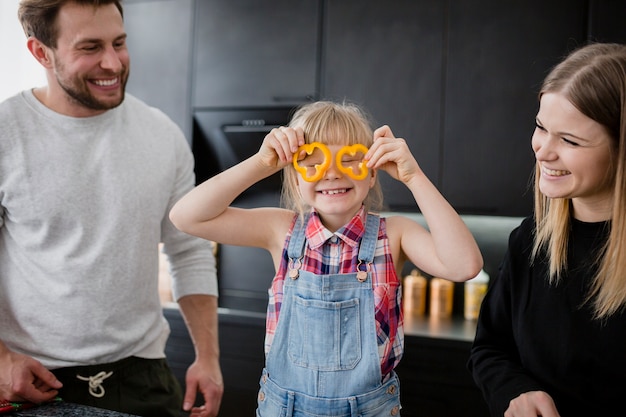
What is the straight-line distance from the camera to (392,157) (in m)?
1.11

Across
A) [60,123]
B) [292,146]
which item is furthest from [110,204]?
[292,146]

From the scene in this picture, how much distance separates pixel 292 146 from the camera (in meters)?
1.13

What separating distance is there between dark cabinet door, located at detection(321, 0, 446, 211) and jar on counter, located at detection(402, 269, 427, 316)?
39 cm

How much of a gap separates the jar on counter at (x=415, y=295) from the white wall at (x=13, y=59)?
218 cm

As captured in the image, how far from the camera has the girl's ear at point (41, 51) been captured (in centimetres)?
162

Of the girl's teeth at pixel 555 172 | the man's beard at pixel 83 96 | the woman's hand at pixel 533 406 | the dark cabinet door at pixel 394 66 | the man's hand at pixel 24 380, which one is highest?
the dark cabinet door at pixel 394 66

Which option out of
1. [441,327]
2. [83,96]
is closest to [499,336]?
[83,96]

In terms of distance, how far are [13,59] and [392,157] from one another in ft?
9.58

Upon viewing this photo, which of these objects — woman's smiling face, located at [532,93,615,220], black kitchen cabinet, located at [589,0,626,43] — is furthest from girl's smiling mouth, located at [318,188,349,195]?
black kitchen cabinet, located at [589,0,626,43]

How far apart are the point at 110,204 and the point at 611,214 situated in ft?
3.66

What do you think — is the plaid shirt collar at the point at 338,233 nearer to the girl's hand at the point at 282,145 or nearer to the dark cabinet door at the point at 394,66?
the girl's hand at the point at 282,145

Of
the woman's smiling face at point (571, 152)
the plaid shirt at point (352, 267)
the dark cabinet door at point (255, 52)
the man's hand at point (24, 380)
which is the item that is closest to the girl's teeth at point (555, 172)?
the woman's smiling face at point (571, 152)

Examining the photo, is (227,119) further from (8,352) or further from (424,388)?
(8,352)

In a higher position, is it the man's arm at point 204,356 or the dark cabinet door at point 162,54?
the dark cabinet door at point 162,54
